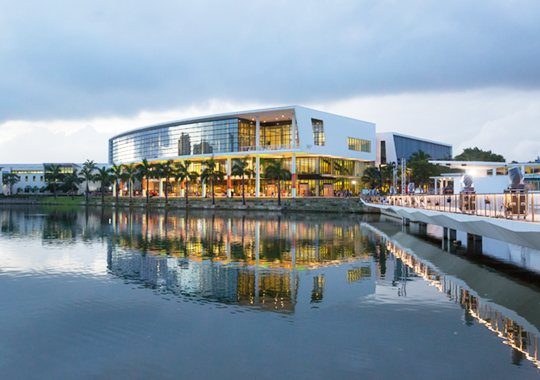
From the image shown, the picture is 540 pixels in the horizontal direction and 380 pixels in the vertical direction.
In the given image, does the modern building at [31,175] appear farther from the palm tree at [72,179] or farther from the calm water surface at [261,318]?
the calm water surface at [261,318]

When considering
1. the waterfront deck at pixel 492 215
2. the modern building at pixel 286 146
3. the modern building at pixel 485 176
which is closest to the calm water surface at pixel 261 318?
A: the waterfront deck at pixel 492 215

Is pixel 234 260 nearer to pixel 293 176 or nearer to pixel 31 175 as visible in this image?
pixel 293 176

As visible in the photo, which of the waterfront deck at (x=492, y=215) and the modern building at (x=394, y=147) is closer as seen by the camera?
the waterfront deck at (x=492, y=215)

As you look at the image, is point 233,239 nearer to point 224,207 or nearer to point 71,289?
point 71,289

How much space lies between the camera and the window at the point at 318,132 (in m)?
82.6

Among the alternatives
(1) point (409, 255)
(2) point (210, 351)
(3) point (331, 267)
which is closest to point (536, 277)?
(1) point (409, 255)

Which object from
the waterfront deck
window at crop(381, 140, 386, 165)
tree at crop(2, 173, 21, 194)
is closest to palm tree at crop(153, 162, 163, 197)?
window at crop(381, 140, 386, 165)

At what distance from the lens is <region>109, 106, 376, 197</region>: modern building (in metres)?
80.8

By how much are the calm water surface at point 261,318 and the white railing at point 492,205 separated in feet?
8.93

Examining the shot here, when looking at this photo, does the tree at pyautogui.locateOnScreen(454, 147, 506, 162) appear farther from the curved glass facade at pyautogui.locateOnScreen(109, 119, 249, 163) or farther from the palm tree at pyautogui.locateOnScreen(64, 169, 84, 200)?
the palm tree at pyautogui.locateOnScreen(64, 169, 84, 200)

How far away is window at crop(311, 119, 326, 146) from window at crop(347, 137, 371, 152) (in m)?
8.29

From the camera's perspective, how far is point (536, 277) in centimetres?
1731

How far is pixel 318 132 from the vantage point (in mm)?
82750

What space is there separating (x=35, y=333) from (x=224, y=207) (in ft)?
215
